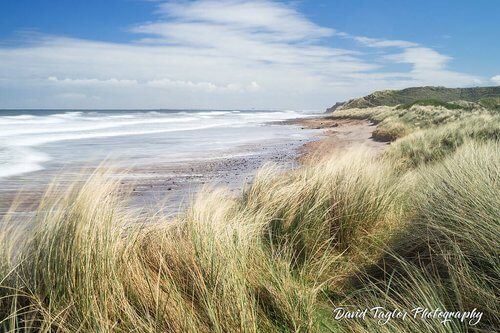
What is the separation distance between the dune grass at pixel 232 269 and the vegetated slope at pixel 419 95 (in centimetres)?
7767

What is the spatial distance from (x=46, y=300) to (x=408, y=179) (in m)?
4.66

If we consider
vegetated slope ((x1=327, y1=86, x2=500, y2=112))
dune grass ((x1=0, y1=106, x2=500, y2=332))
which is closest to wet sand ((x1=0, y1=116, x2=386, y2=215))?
dune grass ((x1=0, y1=106, x2=500, y2=332))

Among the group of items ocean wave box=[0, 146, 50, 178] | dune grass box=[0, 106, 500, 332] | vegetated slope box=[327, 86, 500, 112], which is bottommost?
ocean wave box=[0, 146, 50, 178]

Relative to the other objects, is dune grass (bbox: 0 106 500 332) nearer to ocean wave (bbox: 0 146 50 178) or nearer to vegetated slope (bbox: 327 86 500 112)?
ocean wave (bbox: 0 146 50 178)

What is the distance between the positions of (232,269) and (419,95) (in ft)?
298

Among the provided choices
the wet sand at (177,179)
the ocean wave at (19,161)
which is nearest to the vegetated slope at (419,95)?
the wet sand at (177,179)

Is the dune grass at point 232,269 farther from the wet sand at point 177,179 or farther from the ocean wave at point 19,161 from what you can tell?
the ocean wave at point 19,161

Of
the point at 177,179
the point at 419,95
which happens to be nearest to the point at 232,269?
the point at 177,179

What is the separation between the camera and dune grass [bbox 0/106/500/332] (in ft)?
7.72

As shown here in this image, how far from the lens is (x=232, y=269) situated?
2684 millimetres

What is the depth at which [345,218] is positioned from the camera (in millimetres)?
4117

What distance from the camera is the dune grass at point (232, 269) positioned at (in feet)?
7.72

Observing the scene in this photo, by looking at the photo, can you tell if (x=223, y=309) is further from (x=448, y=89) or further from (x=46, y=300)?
(x=448, y=89)

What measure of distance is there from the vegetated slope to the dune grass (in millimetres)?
77673
